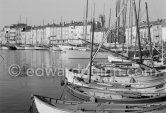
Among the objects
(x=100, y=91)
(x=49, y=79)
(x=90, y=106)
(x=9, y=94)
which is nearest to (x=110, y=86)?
(x=100, y=91)

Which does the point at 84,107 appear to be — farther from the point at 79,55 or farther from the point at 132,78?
the point at 79,55

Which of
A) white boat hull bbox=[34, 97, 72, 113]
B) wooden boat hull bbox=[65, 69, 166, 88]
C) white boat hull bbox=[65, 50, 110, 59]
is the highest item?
white boat hull bbox=[65, 50, 110, 59]

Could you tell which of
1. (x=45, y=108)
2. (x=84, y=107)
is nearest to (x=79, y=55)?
(x=45, y=108)

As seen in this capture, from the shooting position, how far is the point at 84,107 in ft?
55.2

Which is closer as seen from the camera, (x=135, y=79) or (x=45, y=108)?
(x=45, y=108)

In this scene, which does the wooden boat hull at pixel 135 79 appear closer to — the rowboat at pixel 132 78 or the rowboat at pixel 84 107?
the rowboat at pixel 132 78

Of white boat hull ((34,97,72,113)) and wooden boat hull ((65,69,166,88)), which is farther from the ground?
wooden boat hull ((65,69,166,88))

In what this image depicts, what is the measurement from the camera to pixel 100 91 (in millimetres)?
20750

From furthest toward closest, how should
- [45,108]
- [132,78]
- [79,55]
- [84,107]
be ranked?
[79,55] → [132,78] → [45,108] → [84,107]

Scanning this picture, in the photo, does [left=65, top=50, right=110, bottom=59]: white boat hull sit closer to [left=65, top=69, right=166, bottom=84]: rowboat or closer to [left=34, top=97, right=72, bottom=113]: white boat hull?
[left=65, top=69, right=166, bottom=84]: rowboat

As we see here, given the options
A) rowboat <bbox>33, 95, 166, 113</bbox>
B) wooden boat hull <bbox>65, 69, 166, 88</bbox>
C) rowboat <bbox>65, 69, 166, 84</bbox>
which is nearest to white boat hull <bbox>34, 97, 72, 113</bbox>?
rowboat <bbox>33, 95, 166, 113</bbox>

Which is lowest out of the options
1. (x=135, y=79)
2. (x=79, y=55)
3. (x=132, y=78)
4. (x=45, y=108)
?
(x=45, y=108)

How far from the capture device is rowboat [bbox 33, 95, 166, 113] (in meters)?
16.2

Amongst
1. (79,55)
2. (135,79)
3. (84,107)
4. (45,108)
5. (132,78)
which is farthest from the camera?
(79,55)
